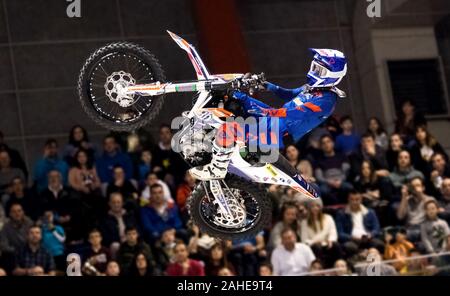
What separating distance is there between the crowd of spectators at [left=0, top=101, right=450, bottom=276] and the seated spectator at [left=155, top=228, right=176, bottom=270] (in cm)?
2

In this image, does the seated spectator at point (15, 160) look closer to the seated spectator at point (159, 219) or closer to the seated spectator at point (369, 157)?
the seated spectator at point (159, 219)

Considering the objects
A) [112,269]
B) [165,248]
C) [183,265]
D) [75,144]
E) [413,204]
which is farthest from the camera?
[413,204]

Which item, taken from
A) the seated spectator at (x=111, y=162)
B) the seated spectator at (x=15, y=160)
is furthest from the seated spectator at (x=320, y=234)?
the seated spectator at (x=15, y=160)

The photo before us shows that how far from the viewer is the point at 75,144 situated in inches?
1177

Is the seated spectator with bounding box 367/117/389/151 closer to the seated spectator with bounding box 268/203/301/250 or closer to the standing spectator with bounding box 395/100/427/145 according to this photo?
the standing spectator with bounding box 395/100/427/145

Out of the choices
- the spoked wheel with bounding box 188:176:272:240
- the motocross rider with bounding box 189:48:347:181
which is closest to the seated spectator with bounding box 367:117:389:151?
the spoked wheel with bounding box 188:176:272:240

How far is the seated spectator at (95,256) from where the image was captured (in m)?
28.2

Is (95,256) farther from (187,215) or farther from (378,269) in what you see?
(378,269)

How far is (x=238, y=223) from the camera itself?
21734 mm

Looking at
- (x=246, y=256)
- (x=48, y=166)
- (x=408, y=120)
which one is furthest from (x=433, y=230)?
(x=48, y=166)

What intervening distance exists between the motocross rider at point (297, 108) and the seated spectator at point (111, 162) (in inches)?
339

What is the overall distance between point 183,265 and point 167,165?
1.97 m

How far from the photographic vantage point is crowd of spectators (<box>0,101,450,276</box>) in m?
28.6
